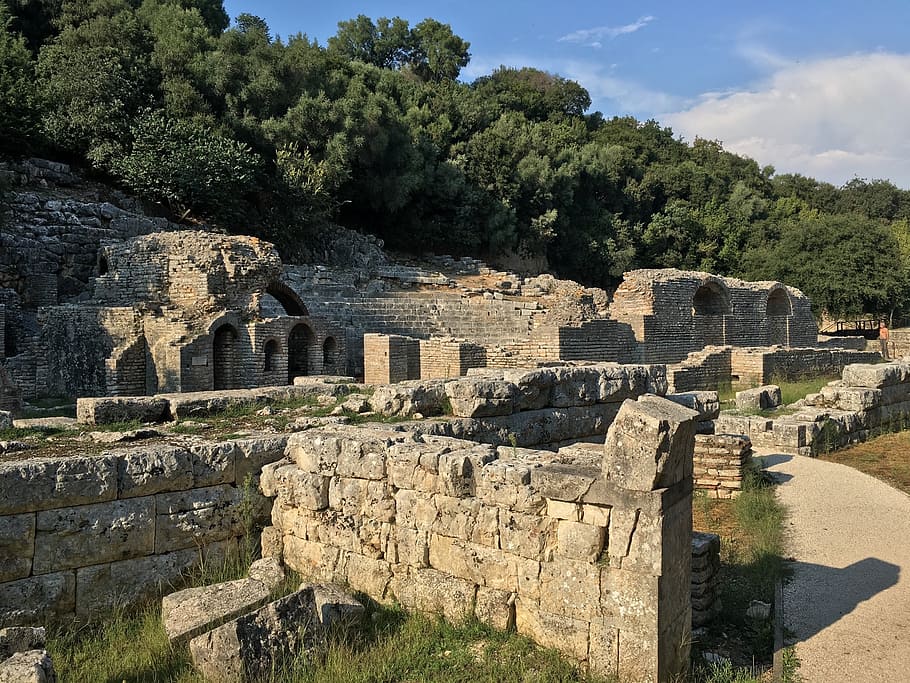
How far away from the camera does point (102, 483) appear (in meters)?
4.64

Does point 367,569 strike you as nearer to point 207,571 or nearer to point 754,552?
point 207,571

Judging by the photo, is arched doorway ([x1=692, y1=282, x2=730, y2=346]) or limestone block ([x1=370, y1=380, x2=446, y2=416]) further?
arched doorway ([x1=692, y1=282, x2=730, y2=346])

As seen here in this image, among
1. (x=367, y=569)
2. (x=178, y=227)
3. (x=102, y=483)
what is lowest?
(x=367, y=569)

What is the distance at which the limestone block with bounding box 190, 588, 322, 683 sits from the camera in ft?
11.8

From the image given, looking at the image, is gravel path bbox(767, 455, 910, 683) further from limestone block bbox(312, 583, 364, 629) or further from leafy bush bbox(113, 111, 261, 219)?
leafy bush bbox(113, 111, 261, 219)

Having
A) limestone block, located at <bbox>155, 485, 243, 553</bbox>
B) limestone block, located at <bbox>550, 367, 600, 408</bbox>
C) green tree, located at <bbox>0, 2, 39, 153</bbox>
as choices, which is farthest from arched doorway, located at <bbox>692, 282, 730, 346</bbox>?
green tree, located at <bbox>0, 2, 39, 153</bbox>

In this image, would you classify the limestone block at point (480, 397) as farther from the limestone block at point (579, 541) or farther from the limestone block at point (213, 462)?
the limestone block at point (579, 541)

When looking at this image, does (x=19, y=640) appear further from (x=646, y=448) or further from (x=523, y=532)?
(x=646, y=448)

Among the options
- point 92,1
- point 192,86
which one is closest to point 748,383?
point 192,86

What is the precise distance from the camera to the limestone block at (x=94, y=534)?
445 cm

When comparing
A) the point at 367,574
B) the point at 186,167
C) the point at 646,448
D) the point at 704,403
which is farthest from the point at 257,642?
the point at 186,167

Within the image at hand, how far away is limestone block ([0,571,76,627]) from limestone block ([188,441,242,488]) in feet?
3.19

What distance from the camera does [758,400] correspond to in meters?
12.7

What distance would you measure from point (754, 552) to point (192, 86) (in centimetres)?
2788
